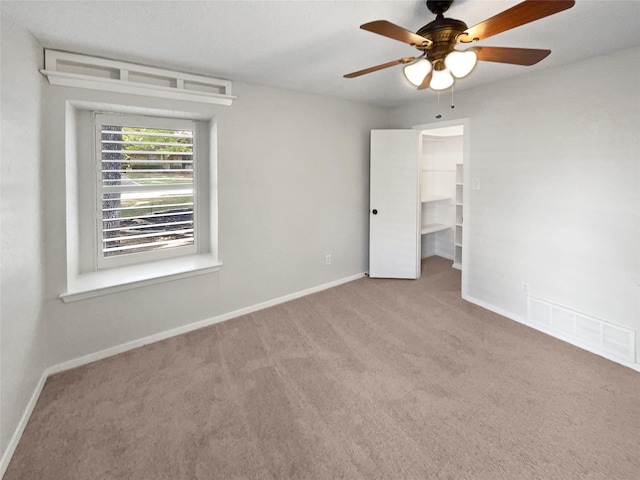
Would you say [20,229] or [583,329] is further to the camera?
[583,329]

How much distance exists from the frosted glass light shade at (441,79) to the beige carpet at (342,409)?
6.34 feet

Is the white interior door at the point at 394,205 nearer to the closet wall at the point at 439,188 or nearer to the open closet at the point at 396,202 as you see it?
the open closet at the point at 396,202

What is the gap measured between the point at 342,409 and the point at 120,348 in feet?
6.31

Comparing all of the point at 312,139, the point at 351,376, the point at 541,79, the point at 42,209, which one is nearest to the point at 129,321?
the point at 42,209

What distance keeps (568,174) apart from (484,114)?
1039mm

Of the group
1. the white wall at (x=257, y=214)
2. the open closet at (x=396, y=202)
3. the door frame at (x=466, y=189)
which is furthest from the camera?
the open closet at (x=396, y=202)

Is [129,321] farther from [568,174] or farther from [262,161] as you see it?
[568,174]

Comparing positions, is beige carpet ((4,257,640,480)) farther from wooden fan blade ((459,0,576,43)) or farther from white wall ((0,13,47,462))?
wooden fan blade ((459,0,576,43))

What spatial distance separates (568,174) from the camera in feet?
8.80

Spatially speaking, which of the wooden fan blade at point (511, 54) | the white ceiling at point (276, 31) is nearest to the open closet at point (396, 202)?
Answer: the white ceiling at point (276, 31)

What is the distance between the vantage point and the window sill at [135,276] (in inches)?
96.3

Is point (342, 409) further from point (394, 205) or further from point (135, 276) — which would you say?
point (394, 205)

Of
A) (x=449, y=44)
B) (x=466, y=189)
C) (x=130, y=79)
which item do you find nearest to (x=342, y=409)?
(x=449, y=44)

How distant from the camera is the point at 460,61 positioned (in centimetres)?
161
